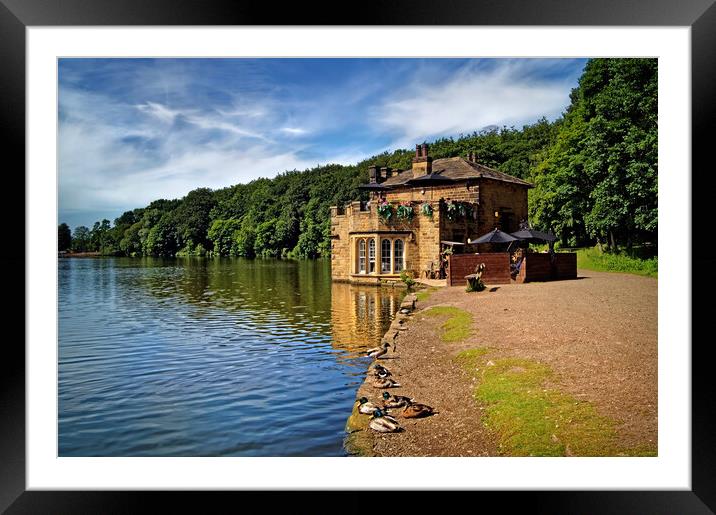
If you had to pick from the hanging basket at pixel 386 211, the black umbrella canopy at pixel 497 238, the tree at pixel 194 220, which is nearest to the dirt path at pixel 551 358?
the black umbrella canopy at pixel 497 238

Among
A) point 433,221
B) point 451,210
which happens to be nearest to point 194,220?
point 433,221

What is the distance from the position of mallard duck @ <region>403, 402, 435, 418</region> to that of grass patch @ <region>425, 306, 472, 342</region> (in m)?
2.90

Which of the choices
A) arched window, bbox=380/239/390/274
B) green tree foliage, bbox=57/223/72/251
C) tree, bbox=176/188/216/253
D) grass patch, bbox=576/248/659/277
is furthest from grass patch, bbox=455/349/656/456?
arched window, bbox=380/239/390/274

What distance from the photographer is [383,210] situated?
61.9ft

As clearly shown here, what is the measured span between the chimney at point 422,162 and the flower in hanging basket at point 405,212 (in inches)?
64.2

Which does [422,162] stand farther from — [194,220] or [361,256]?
[194,220]

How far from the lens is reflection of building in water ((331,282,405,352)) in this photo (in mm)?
9240

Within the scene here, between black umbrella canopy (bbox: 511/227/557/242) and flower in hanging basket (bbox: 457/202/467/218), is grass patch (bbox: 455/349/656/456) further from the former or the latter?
flower in hanging basket (bbox: 457/202/467/218)

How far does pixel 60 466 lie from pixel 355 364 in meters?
3.84

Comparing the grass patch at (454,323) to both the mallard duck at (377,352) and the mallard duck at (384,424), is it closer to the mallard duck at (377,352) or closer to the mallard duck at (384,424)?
the mallard duck at (377,352)

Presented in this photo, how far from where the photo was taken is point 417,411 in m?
5.13

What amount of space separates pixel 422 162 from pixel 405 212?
222 centimetres

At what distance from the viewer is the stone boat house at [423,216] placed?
18578 mm
